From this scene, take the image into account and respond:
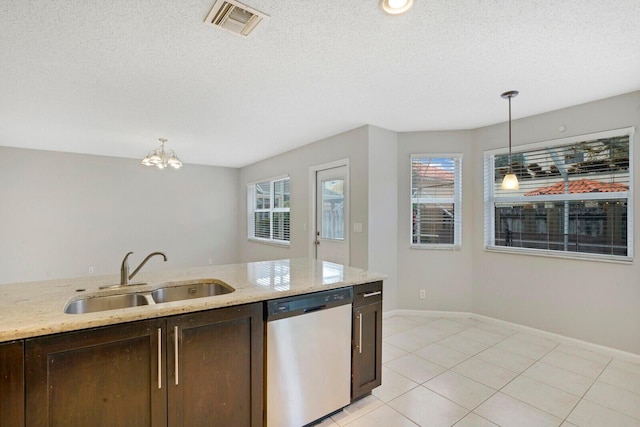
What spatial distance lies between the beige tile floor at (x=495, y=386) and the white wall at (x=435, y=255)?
27.5 inches

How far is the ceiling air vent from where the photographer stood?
5.50 feet

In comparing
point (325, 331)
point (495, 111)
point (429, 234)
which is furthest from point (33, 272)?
point (495, 111)

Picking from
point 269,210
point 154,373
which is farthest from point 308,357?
point 269,210

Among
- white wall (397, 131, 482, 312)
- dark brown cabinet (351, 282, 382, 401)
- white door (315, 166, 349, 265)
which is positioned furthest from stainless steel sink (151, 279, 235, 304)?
white wall (397, 131, 482, 312)

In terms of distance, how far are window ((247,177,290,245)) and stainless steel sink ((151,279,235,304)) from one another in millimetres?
3471

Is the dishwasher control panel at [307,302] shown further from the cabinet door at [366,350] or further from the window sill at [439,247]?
the window sill at [439,247]

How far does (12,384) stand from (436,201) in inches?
161

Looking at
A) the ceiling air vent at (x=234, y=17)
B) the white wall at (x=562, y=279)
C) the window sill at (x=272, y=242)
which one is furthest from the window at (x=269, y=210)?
the ceiling air vent at (x=234, y=17)

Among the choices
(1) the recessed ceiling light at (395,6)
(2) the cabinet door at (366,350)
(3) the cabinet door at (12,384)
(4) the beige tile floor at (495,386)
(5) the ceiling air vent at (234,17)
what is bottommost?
(4) the beige tile floor at (495,386)

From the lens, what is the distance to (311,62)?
2.30 meters

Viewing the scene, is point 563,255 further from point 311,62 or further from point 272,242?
point 272,242

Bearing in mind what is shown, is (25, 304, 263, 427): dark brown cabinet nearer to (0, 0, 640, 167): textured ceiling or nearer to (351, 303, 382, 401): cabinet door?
(351, 303, 382, 401): cabinet door

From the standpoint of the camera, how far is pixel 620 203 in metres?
2.92

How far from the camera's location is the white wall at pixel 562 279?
284cm
